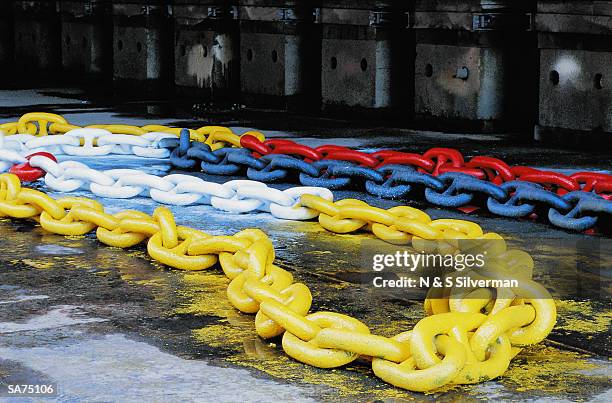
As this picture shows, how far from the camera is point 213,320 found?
138 inches

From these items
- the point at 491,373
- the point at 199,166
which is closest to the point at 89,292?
the point at 491,373

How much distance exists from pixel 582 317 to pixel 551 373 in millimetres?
563

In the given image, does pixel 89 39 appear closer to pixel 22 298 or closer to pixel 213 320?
pixel 22 298

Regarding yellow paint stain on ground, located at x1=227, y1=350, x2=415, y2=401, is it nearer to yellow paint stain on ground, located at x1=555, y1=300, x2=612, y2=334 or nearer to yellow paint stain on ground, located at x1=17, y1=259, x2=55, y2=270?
yellow paint stain on ground, located at x1=555, y1=300, x2=612, y2=334

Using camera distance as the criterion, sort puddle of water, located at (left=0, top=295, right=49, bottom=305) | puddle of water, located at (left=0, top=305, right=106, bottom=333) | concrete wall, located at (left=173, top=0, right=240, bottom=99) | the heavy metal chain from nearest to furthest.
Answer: puddle of water, located at (left=0, top=305, right=106, bottom=333), puddle of water, located at (left=0, top=295, right=49, bottom=305), the heavy metal chain, concrete wall, located at (left=173, top=0, right=240, bottom=99)

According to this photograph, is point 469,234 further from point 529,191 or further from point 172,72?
point 172,72

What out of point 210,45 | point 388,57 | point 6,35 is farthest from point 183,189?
point 6,35

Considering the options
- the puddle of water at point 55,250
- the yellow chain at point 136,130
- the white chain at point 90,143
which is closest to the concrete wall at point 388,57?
the yellow chain at point 136,130

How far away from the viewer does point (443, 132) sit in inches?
338

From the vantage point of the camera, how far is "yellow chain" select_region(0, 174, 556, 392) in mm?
2840

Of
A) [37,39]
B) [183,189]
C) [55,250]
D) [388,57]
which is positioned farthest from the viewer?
[37,39]

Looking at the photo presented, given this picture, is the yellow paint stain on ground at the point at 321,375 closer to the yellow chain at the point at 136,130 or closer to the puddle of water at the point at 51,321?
the puddle of water at the point at 51,321

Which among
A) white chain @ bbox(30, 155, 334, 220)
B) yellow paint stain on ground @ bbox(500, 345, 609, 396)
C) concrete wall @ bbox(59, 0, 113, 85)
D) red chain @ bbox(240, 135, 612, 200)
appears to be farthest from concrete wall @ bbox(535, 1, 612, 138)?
concrete wall @ bbox(59, 0, 113, 85)

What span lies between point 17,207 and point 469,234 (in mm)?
1855
